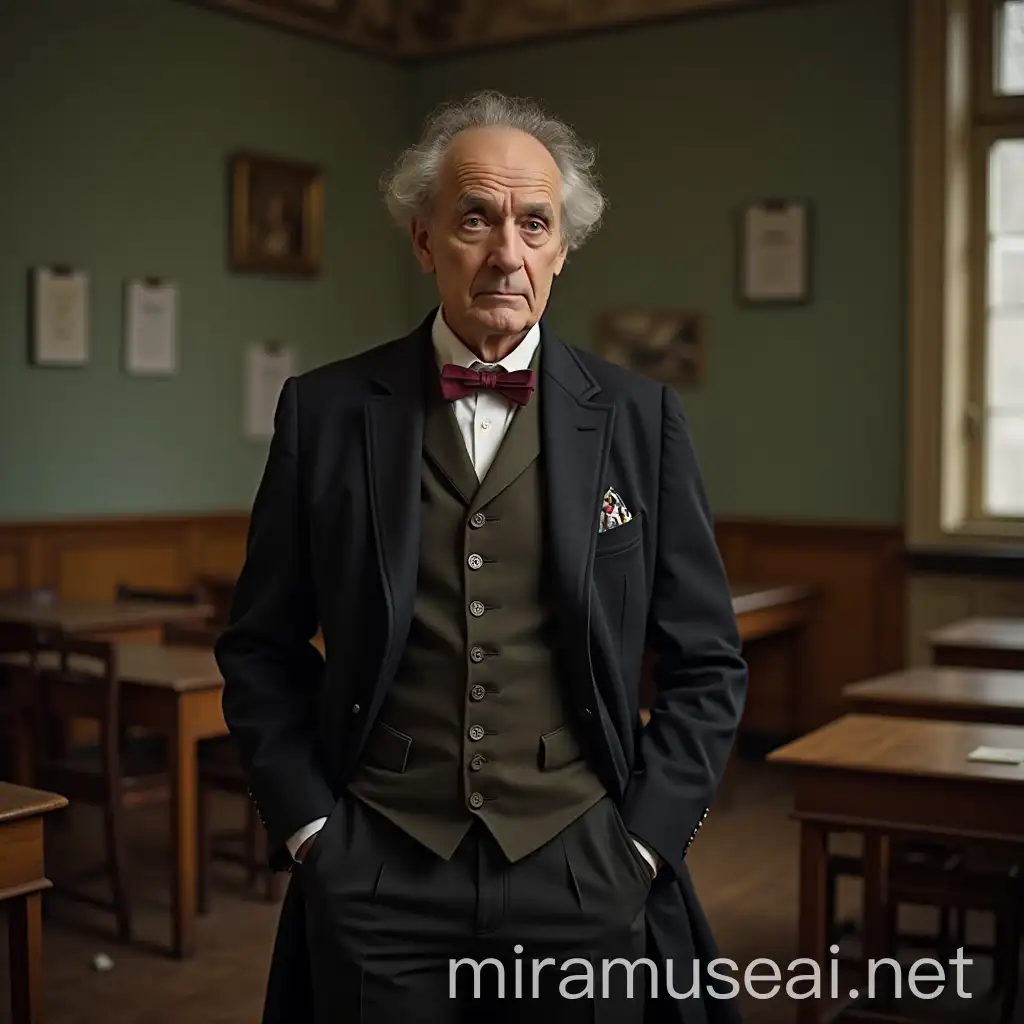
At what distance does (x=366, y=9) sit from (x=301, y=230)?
1.18 meters

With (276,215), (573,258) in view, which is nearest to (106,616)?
(276,215)

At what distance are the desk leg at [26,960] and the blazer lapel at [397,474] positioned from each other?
1253 mm

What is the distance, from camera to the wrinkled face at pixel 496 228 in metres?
1.88

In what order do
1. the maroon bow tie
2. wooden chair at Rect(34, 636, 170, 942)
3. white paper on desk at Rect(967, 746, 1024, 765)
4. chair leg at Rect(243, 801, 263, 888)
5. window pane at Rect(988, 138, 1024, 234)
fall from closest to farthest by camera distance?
the maroon bow tie → white paper on desk at Rect(967, 746, 1024, 765) → wooden chair at Rect(34, 636, 170, 942) → chair leg at Rect(243, 801, 263, 888) → window pane at Rect(988, 138, 1024, 234)

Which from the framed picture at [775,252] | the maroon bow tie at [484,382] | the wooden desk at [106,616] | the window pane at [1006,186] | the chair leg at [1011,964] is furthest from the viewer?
the framed picture at [775,252]

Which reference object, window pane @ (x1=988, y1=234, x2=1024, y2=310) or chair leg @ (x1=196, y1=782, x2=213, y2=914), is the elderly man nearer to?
chair leg @ (x1=196, y1=782, x2=213, y2=914)

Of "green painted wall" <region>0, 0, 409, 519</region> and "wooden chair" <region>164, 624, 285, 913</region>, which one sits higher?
"green painted wall" <region>0, 0, 409, 519</region>

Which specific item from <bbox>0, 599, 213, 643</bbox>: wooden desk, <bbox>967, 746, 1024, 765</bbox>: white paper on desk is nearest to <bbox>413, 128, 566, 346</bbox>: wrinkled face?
<bbox>967, 746, 1024, 765</bbox>: white paper on desk

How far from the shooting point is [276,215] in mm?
7477

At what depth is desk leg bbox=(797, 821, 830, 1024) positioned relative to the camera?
337 cm

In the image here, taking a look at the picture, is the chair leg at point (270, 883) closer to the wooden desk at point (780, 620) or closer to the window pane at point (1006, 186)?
the wooden desk at point (780, 620)

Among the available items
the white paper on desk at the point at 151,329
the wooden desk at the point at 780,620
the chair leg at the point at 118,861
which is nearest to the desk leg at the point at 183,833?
the chair leg at the point at 118,861

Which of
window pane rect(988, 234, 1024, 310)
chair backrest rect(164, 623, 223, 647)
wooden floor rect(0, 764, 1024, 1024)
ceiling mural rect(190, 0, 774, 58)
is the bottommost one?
wooden floor rect(0, 764, 1024, 1024)

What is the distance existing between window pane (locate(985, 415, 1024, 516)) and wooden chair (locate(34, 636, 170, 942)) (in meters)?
3.74
